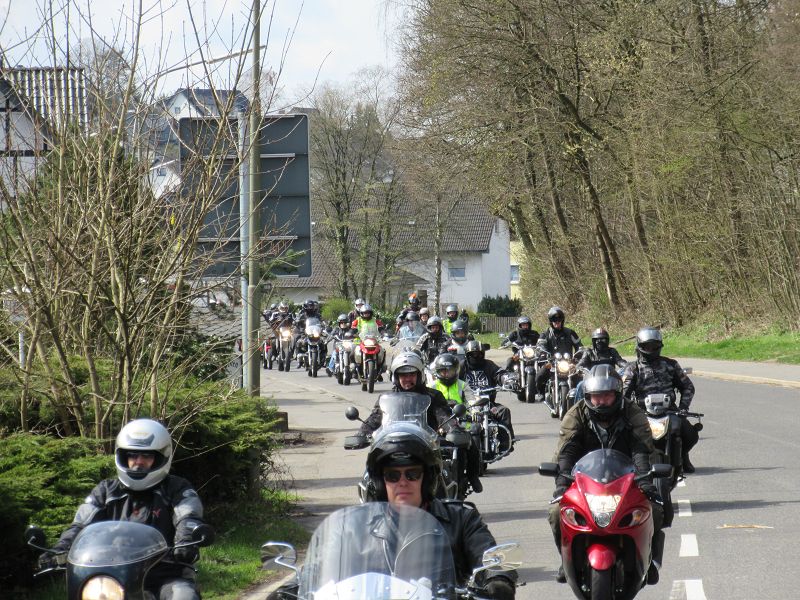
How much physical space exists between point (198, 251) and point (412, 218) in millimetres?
61019

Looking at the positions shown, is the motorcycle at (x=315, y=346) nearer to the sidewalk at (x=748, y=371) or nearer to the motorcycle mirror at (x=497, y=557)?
the sidewalk at (x=748, y=371)

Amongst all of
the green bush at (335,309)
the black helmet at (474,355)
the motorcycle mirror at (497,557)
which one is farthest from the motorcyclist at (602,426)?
the green bush at (335,309)

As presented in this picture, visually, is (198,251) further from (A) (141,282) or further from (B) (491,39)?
(B) (491,39)

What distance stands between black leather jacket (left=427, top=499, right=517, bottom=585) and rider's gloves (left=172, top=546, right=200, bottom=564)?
1.24 metres

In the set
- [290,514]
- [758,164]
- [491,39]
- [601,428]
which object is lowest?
[290,514]

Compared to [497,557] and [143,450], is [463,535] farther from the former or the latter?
[143,450]

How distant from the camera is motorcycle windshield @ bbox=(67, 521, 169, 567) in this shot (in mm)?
4980

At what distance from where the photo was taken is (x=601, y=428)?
840 cm

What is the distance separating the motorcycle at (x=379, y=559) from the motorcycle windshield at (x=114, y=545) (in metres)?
0.79

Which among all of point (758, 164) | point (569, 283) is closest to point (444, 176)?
point (569, 283)

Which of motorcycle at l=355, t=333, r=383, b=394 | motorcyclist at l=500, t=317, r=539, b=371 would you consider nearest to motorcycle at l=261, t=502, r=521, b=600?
motorcyclist at l=500, t=317, r=539, b=371

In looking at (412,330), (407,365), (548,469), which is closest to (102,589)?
(548,469)

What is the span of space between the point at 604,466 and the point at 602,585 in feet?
2.42

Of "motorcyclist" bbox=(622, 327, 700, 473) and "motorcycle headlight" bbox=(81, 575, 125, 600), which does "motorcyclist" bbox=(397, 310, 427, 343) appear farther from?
"motorcycle headlight" bbox=(81, 575, 125, 600)
